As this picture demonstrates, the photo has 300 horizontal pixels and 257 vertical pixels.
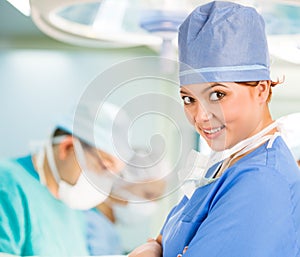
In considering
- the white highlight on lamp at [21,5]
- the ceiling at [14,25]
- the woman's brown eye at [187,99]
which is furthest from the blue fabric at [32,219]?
the woman's brown eye at [187,99]

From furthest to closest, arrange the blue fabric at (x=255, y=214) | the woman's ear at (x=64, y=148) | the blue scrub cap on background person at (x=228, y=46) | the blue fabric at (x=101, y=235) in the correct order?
the blue fabric at (x=101, y=235)
the woman's ear at (x=64, y=148)
the blue scrub cap on background person at (x=228, y=46)
the blue fabric at (x=255, y=214)

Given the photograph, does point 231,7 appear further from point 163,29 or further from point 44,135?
point 44,135

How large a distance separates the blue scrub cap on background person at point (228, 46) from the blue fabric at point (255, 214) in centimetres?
16

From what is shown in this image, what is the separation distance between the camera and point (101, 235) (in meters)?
2.81

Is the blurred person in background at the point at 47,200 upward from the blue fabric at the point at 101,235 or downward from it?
upward

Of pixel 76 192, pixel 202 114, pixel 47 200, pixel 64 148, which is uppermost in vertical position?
pixel 202 114

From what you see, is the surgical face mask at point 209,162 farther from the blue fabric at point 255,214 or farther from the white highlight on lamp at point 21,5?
the white highlight on lamp at point 21,5

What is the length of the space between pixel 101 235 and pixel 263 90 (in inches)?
79.0

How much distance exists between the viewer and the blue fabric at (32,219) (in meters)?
2.29

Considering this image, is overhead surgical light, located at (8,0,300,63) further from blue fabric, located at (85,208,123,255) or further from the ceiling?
blue fabric, located at (85,208,123,255)

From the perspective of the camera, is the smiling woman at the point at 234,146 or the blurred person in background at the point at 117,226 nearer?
the smiling woman at the point at 234,146

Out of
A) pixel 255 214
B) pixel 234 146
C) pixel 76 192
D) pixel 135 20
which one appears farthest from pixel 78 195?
pixel 255 214

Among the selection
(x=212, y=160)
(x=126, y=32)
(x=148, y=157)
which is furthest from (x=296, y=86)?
(x=148, y=157)

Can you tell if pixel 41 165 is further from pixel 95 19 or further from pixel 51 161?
pixel 95 19
